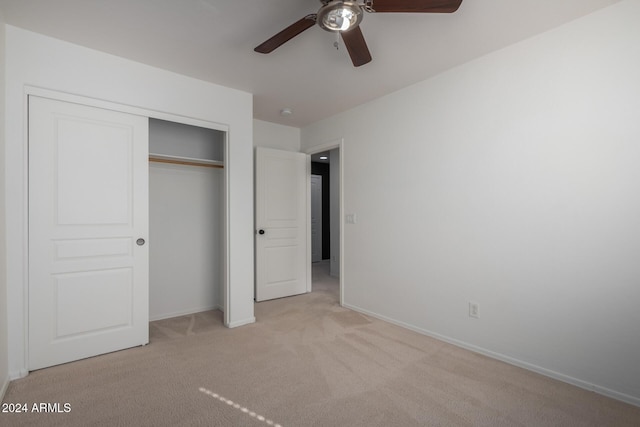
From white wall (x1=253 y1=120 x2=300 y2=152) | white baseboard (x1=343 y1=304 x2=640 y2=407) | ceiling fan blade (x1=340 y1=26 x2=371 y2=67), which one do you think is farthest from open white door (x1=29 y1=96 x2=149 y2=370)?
white baseboard (x1=343 y1=304 x2=640 y2=407)

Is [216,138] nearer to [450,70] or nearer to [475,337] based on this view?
[450,70]

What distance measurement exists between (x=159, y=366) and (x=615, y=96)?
3634 millimetres

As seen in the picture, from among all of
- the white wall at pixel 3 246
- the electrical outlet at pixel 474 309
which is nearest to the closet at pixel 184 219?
the white wall at pixel 3 246

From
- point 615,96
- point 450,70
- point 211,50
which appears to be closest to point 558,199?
point 615,96

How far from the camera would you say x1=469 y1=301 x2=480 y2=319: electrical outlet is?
2660 mm

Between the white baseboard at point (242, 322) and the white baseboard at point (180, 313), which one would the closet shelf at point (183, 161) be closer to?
the white baseboard at point (180, 313)

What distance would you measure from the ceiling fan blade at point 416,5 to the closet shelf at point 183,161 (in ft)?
8.27

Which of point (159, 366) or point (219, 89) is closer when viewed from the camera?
point (159, 366)

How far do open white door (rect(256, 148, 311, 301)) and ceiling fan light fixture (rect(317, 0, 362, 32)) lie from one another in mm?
2554

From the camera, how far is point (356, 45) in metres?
1.92

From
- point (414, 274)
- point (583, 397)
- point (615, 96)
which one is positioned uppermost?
point (615, 96)

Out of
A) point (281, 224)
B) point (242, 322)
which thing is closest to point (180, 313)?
point (242, 322)

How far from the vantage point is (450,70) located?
2.84 metres

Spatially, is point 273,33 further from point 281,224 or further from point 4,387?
point 4,387
